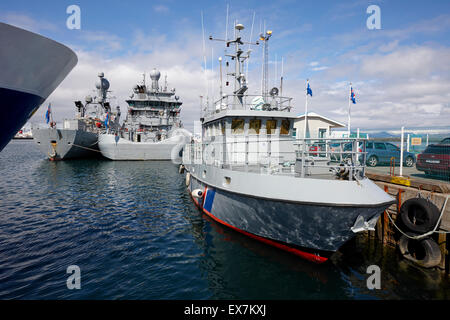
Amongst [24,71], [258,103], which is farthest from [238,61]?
[24,71]

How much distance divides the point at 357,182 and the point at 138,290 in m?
5.76

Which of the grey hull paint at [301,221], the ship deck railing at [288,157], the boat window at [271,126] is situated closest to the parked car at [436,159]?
the ship deck railing at [288,157]

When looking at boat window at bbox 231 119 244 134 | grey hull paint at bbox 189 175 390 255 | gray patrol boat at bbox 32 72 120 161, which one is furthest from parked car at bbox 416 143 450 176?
gray patrol boat at bbox 32 72 120 161

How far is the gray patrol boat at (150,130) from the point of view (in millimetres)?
31359

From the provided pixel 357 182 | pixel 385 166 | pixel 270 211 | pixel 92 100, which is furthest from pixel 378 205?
pixel 92 100

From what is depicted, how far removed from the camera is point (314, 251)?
20.8 ft

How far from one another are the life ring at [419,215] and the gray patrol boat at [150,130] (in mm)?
28939

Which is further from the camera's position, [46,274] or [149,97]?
[149,97]

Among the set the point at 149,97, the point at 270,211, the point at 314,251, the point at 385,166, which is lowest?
the point at 314,251

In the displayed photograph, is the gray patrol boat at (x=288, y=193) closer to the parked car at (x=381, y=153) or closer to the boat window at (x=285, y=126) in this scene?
the boat window at (x=285, y=126)

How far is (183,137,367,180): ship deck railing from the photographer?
20.1 feet

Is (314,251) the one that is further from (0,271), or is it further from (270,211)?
(0,271)

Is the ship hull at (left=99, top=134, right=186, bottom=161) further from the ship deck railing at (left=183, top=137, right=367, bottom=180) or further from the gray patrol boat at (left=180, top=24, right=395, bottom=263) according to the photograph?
the gray patrol boat at (left=180, top=24, right=395, bottom=263)

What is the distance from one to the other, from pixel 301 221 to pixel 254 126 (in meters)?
4.42
